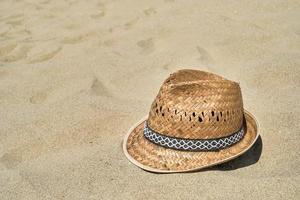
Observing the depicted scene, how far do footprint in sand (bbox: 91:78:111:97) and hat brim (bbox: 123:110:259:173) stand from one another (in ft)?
2.93

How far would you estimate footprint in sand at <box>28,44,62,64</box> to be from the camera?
4.38m

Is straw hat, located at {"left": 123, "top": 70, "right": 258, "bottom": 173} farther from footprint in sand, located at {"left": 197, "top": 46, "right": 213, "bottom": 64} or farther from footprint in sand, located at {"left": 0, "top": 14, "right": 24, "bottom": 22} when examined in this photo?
footprint in sand, located at {"left": 0, "top": 14, "right": 24, "bottom": 22}

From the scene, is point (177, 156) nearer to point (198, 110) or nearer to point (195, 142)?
point (195, 142)

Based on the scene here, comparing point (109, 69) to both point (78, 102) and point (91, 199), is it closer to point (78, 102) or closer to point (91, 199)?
point (78, 102)

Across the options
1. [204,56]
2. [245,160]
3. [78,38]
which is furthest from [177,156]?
[78,38]

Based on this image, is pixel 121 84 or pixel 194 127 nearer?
pixel 194 127

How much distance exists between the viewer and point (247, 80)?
3.65m

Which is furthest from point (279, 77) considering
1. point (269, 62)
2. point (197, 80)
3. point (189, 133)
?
point (189, 133)

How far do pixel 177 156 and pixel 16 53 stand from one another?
8.22ft

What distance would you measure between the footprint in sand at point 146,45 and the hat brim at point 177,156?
5.18ft

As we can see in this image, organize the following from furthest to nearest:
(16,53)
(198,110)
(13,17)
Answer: (13,17)
(16,53)
(198,110)

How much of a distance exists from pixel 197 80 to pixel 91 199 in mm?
892

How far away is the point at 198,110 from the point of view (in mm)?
2525

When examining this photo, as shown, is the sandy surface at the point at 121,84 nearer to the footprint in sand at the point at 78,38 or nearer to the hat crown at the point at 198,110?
the footprint in sand at the point at 78,38
